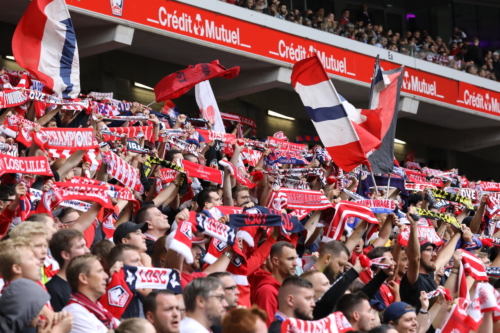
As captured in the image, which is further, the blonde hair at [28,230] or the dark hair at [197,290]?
the dark hair at [197,290]

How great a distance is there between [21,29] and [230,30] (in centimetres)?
657

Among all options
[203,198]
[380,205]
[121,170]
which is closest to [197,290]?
[203,198]

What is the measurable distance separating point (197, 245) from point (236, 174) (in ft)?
9.62

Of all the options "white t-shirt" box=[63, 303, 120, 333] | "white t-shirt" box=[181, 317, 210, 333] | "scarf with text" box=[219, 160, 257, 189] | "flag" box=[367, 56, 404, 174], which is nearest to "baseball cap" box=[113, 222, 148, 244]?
"white t-shirt" box=[181, 317, 210, 333]

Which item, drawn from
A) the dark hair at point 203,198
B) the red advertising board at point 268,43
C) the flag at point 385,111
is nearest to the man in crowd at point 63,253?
the dark hair at point 203,198

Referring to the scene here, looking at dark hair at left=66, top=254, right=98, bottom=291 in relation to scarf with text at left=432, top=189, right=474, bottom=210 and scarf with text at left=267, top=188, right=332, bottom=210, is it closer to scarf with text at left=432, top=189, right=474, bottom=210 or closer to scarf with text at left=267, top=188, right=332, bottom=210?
scarf with text at left=267, top=188, right=332, bottom=210

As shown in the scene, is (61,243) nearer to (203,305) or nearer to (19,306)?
Answer: (203,305)

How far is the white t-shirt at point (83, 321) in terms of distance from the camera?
399 centimetres

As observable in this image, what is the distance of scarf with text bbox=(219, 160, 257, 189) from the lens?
832 centimetres

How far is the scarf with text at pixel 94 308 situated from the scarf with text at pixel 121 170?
9.79ft

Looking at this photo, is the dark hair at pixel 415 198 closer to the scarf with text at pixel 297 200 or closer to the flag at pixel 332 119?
the flag at pixel 332 119

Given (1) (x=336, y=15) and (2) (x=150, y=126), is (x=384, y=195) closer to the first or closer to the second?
(2) (x=150, y=126)

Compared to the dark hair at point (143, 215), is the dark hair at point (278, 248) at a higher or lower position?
lower

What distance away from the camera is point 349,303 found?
5.09m
